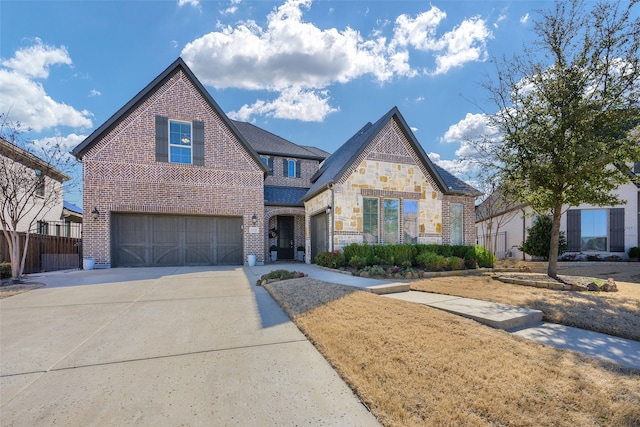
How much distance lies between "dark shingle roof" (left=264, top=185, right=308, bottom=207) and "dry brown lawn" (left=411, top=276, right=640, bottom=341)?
9.59 m

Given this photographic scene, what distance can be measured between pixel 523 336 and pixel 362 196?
352 inches

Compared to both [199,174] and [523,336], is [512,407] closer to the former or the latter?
[523,336]

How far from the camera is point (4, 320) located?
4.84 meters

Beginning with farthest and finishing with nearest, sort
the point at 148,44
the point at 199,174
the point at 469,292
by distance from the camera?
the point at 199,174 < the point at 148,44 < the point at 469,292

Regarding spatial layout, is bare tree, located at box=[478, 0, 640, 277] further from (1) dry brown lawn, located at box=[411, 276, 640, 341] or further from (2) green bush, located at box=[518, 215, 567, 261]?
(2) green bush, located at box=[518, 215, 567, 261]

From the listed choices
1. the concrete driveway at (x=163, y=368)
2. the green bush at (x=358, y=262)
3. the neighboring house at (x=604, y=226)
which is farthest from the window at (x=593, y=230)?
the concrete driveway at (x=163, y=368)

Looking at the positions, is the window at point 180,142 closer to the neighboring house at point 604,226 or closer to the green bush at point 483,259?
the green bush at point 483,259

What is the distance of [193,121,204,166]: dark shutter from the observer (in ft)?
44.1

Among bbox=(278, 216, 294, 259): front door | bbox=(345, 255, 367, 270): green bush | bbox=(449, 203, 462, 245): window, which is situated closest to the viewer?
bbox=(345, 255, 367, 270): green bush

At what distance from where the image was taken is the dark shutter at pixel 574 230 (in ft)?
55.7

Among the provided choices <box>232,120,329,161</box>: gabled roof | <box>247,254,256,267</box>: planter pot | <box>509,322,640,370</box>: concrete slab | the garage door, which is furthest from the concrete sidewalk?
<box>232,120,329,161</box>: gabled roof

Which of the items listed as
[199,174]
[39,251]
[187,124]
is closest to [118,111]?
[187,124]

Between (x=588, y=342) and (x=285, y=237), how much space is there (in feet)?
47.5

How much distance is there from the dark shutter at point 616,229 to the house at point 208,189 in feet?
29.1
